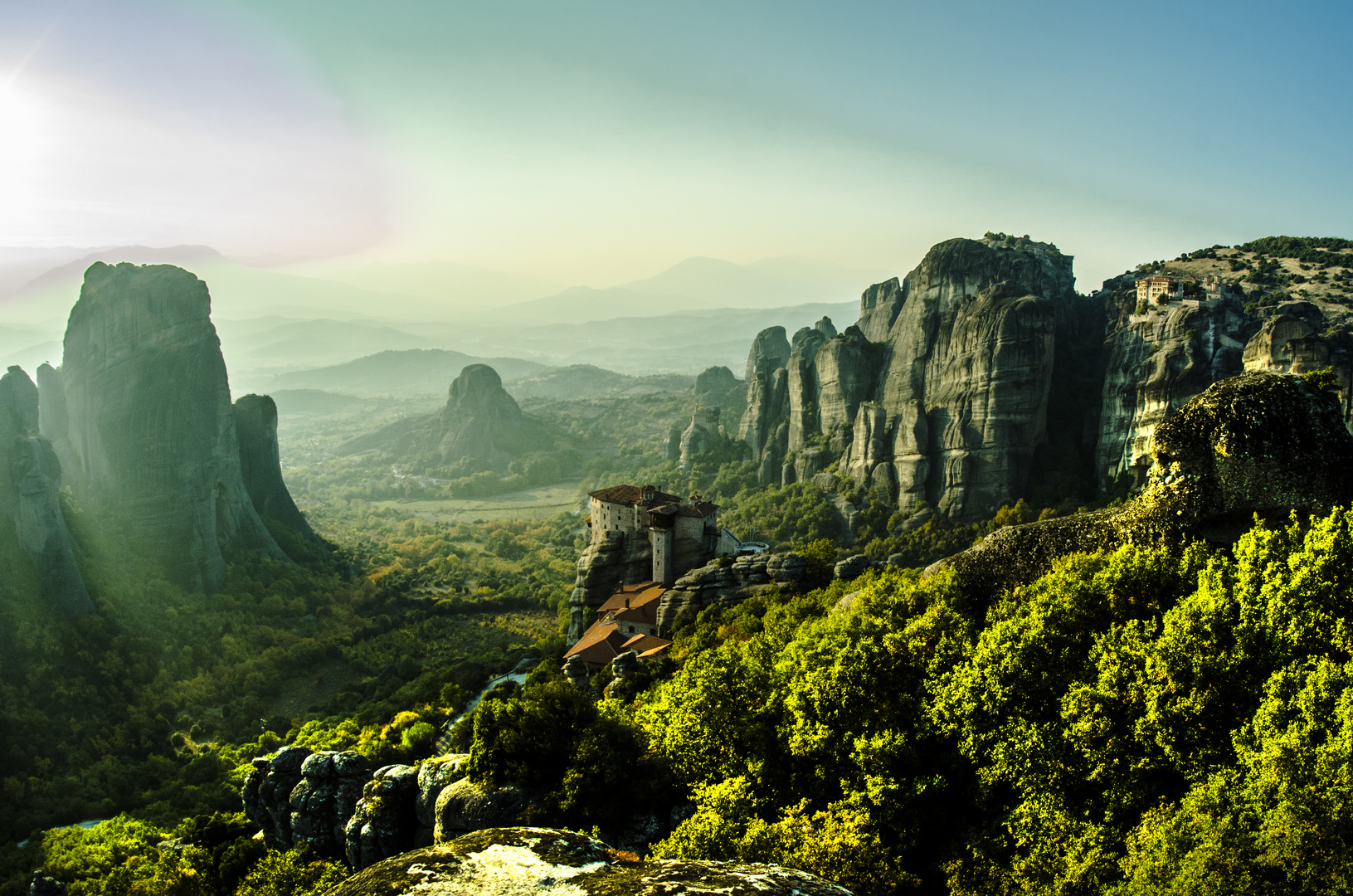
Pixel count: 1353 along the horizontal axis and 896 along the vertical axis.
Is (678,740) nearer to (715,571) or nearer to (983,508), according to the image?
(715,571)

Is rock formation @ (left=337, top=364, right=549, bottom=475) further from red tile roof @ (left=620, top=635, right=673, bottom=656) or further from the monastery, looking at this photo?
red tile roof @ (left=620, top=635, right=673, bottom=656)

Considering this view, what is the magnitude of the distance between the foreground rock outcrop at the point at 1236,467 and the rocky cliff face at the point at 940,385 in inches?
1730

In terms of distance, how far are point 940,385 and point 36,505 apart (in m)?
66.4

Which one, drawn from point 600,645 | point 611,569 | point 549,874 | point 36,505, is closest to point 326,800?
point 600,645

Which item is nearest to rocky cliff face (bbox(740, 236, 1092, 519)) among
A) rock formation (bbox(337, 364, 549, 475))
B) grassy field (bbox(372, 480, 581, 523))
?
grassy field (bbox(372, 480, 581, 523))

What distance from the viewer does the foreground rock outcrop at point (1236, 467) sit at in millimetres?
17578

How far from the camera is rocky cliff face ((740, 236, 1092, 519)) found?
6166 cm

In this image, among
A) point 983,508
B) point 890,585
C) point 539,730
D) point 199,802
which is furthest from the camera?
point 983,508

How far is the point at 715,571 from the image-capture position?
39562mm

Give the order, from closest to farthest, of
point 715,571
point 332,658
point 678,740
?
point 678,740, point 715,571, point 332,658

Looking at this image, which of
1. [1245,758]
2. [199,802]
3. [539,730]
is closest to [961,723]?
[1245,758]

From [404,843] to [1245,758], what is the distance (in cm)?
1910

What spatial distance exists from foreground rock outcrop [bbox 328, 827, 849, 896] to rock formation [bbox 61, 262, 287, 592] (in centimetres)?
5895

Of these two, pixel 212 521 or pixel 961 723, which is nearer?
pixel 961 723
